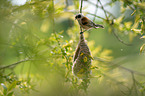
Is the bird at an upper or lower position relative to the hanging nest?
upper

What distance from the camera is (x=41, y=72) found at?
0.84m

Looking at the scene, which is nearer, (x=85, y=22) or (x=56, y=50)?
(x=85, y=22)

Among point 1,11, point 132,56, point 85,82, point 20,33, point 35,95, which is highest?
point 1,11

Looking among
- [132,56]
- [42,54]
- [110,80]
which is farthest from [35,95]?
[132,56]

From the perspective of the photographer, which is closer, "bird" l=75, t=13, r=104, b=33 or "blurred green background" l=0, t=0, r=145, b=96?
"bird" l=75, t=13, r=104, b=33

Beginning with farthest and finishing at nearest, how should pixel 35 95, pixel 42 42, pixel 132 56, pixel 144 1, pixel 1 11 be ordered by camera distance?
pixel 132 56 → pixel 35 95 → pixel 42 42 → pixel 1 11 → pixel 144 1

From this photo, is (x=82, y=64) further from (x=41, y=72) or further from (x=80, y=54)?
(x=41, y=72)

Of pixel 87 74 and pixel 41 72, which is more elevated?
pixel 87 74

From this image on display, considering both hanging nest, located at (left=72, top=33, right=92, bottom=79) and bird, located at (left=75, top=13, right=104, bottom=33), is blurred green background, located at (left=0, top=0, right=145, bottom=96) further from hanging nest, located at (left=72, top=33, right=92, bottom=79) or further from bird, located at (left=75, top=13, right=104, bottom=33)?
bird, located at (left=75, top=13, right=104, bottom=33)

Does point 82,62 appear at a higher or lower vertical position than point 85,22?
lower

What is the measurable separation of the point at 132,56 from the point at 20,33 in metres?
0.86

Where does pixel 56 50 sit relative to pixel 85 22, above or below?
below

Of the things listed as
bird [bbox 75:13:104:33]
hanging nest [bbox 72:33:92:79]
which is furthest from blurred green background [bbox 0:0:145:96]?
bird [bbox 75:13:104:33]

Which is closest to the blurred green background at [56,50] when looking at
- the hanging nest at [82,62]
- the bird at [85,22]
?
the hanging nest at [82,62]
